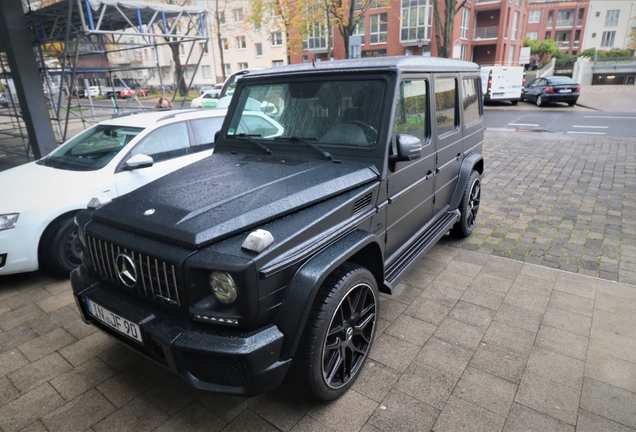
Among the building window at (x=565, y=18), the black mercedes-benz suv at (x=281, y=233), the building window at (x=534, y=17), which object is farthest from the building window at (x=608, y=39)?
the black mercedes-benz suv at (x=281, y=233)

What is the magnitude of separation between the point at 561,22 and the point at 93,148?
74602 mm

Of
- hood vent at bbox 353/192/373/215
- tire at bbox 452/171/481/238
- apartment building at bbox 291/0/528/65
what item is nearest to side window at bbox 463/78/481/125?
tire at bbox 452/171/481/238

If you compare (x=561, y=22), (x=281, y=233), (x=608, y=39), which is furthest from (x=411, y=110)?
(x=608, y=39)

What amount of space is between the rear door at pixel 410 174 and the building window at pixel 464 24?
3839cm

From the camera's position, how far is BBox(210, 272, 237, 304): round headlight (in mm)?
2020

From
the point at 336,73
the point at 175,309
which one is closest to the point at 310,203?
the point at 175,309

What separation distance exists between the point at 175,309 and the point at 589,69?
4984 cm

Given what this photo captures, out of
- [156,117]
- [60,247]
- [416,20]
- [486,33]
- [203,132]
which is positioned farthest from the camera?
[486,33]

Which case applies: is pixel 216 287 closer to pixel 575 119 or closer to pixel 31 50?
pixel 31 50

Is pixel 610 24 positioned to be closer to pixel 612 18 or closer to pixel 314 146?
pixel 612 18

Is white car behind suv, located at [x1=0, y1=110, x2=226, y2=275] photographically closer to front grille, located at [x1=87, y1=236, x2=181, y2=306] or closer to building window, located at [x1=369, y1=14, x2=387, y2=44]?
front grille, located at [x1=87, y1=236, x2=181, y2=306]

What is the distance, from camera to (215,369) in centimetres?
206

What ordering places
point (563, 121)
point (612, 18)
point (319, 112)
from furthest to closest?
point (612, 18)
point (563, 121)
point (319, 112)

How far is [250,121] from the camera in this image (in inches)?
143
